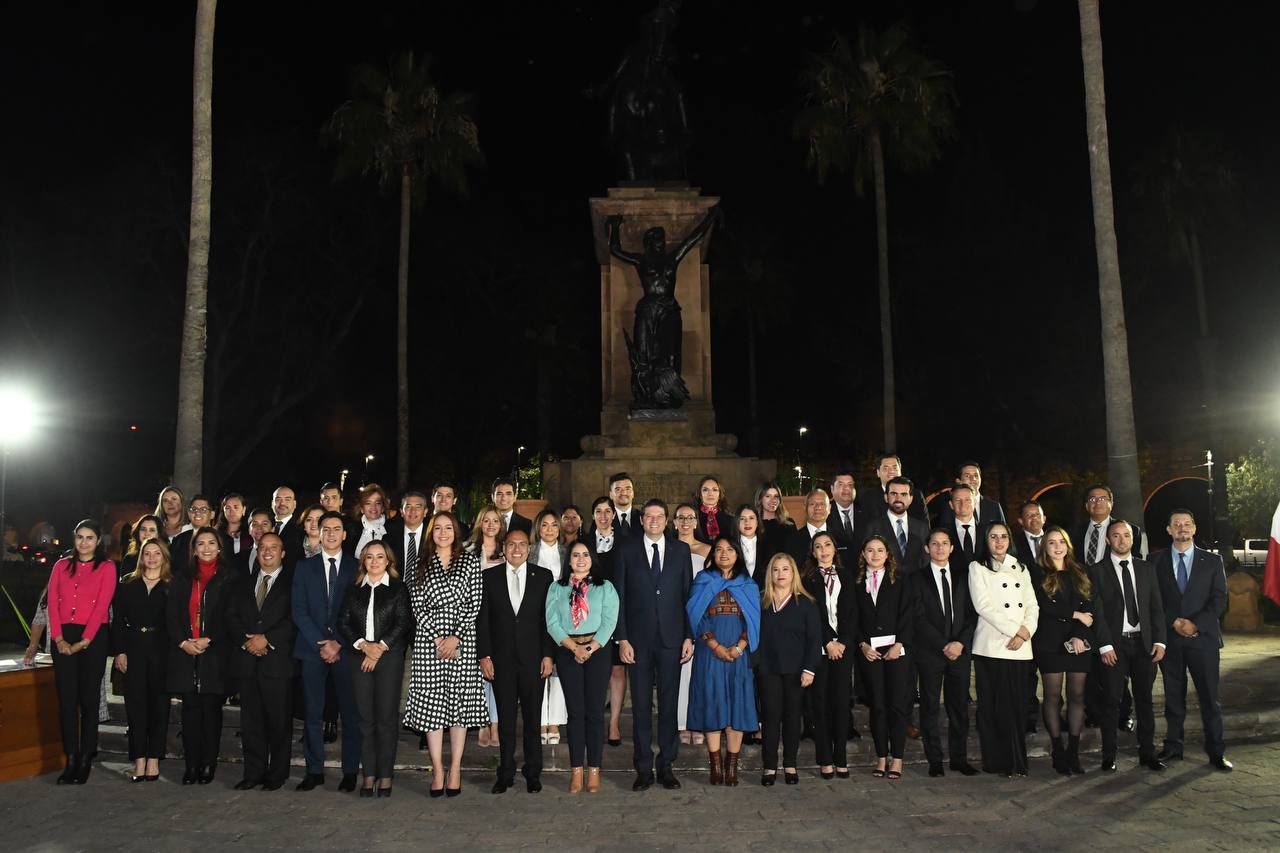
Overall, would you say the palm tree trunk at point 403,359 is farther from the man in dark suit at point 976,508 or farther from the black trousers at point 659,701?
the black trousers at point 659,701

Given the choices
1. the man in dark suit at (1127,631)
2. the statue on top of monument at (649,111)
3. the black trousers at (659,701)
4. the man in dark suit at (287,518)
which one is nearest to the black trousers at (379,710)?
the black trousers at (659,701)

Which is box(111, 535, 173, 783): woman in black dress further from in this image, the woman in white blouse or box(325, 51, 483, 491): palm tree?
box(325, 51, 483, 491): palm tree

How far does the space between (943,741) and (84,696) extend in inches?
249

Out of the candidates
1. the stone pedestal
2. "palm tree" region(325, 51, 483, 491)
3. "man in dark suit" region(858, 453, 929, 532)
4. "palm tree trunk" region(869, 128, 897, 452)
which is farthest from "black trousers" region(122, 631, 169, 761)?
"palm tree trunk" region(869, 128, 897, 452)

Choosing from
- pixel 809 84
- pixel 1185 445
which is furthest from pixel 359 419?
pixel 1185 445

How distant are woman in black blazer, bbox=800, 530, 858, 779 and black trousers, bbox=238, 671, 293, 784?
11.9 ft

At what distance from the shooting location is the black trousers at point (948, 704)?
7.39 metres

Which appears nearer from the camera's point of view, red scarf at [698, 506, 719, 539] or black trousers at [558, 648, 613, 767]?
black trousers at [558, 648, 613, 767]

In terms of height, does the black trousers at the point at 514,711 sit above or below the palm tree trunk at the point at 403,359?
below

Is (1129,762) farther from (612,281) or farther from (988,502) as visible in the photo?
(612,281)

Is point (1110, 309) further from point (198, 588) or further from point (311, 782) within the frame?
point (198, 588)

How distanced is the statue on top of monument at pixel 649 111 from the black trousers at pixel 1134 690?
8.58 m

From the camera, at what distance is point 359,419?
3372 cm

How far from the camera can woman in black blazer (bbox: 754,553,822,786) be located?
23.5ft
